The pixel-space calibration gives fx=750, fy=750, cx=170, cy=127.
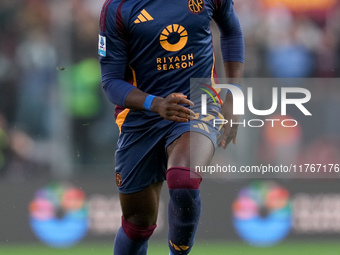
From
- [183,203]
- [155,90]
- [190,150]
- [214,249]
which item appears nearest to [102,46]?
[155,90]

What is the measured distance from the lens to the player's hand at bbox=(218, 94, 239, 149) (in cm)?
544

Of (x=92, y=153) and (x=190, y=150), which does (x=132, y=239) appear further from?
(x=92, y=153)

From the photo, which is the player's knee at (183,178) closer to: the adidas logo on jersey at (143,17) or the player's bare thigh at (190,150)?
the player's bare thigh at (190,150)

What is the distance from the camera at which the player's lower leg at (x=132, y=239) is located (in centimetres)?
561

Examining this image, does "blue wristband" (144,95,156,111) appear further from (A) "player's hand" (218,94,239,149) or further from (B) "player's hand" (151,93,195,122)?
(A) "player's hand" (218,94,239,149)

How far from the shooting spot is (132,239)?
223 inches

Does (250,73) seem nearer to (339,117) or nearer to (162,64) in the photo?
(339,117)

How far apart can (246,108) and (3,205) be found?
2972mm

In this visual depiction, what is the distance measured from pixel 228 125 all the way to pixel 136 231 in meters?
1.05

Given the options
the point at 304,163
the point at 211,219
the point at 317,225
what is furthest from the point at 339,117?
the point at 211,219

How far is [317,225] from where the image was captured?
8.62m

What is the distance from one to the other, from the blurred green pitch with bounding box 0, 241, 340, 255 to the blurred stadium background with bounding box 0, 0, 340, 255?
1cm

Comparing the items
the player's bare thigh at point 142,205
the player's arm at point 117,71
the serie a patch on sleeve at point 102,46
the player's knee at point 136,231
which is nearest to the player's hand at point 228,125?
the player's arm at point 117,71

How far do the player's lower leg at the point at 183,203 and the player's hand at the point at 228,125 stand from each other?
0.57 meters
